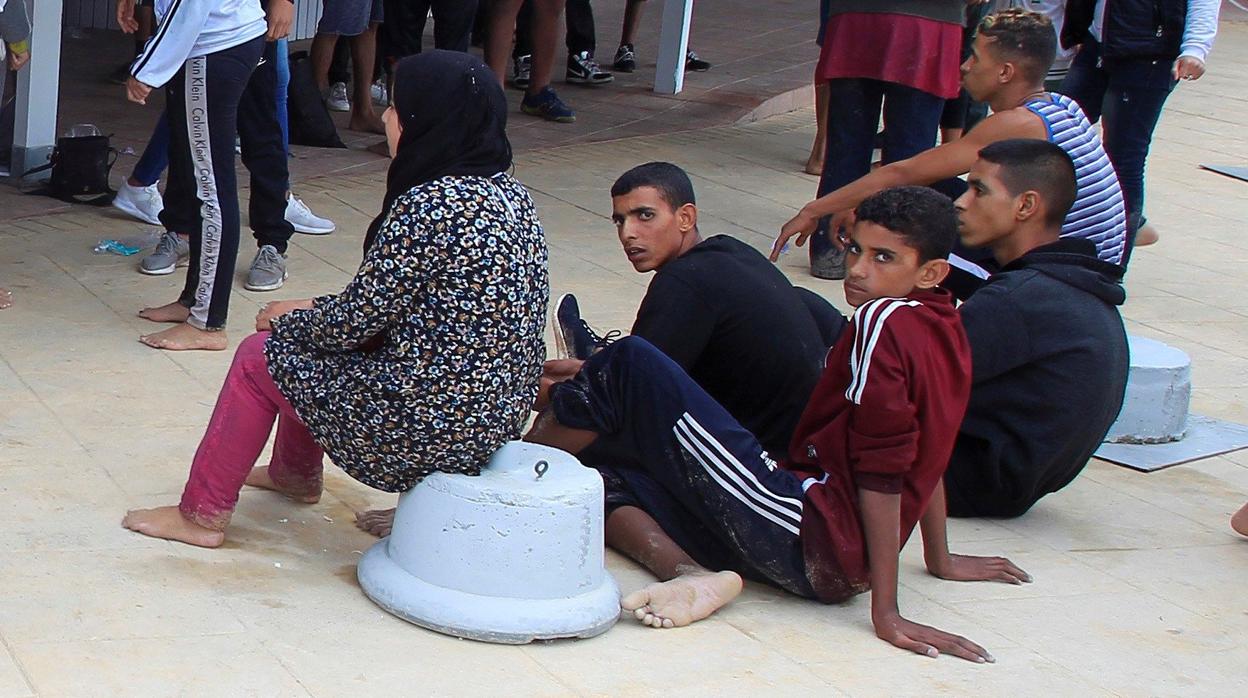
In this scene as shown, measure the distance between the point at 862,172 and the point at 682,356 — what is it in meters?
2.81

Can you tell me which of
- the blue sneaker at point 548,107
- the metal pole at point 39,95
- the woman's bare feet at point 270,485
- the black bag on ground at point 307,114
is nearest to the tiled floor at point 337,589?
the woman's bare feet at point 270,485

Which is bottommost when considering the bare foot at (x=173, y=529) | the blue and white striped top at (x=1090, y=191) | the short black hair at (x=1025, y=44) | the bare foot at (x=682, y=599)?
the bare foot at (x=173, y=529)

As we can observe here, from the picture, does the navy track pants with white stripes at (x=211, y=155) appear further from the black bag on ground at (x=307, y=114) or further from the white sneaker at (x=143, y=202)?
the black bag on ground at (x=307, y=114)

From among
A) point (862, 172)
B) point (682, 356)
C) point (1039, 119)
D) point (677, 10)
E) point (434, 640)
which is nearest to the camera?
point (434, 640)

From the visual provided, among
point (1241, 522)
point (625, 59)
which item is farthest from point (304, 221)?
point (625, 59)

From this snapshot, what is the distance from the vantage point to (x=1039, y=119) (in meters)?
4.98

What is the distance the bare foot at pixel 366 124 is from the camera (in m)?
8.38

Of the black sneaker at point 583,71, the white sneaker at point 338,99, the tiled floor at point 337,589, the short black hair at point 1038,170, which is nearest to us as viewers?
the tiled floor at point 337,589

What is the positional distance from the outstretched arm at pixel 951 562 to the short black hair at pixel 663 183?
91cm

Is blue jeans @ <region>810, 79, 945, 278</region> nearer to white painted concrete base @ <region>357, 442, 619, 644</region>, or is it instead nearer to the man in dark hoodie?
the man in dark hoodie

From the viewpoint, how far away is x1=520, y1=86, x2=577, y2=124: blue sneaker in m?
9.07

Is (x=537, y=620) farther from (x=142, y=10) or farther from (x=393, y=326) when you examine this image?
(x=142, y=10)

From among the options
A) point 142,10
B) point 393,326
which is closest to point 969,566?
point 393,326

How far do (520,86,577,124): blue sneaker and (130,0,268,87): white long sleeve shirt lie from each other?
429 cm
